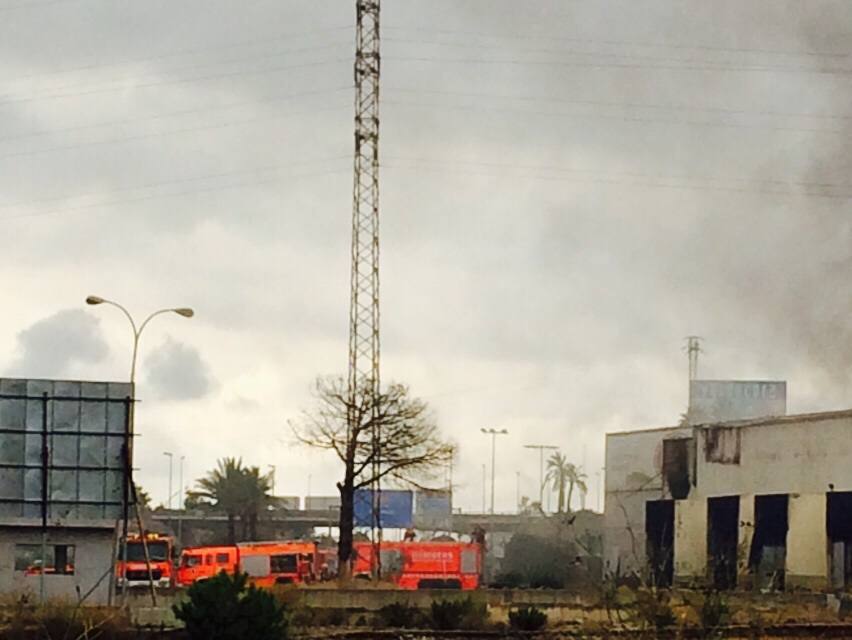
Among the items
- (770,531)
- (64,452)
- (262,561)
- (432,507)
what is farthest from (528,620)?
(432,507)

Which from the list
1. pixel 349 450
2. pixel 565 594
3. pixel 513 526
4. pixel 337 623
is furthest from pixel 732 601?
pixel 513 526

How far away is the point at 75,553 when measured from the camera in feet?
190

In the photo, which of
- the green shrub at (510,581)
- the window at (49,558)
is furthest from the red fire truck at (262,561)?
the window at (49,558)

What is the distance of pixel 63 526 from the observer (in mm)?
57688

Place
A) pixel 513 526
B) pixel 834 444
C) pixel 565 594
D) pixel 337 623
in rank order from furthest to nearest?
1. pixel 513 526
2. pixel 834 444
3. pixel 565 594
4. pixel 337 623

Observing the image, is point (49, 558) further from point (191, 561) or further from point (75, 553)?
point (191, 561)

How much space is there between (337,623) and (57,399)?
49.3 ft

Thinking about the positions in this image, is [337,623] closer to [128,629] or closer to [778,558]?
[128,629]

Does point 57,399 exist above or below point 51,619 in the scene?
above

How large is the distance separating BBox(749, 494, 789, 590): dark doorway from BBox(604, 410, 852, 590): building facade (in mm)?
53

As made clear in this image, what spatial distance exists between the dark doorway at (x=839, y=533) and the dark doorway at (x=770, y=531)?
3.10 meters

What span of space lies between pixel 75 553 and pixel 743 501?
42022mm

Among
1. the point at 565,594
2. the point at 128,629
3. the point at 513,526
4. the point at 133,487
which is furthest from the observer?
the point at 513,526

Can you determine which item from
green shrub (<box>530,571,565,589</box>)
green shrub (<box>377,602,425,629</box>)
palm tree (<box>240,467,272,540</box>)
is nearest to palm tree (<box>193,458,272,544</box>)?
palm tree (<box>240,467,272,540</box>)
